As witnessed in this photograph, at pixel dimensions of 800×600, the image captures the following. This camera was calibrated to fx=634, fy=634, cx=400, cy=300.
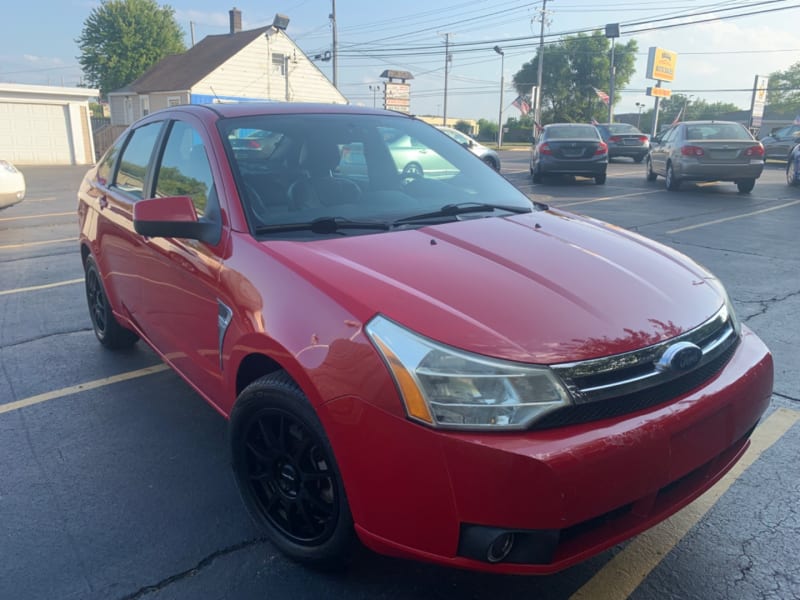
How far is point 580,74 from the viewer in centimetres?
7025

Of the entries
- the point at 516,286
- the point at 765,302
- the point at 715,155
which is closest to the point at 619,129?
the point at 715,155

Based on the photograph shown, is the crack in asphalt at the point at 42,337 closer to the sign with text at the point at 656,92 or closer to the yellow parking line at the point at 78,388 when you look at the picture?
the yellow parking line at the point at 78,388

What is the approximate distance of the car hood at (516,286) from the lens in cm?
192

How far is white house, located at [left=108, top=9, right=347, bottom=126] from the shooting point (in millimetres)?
35781

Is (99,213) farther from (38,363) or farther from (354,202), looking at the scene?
(354,202)

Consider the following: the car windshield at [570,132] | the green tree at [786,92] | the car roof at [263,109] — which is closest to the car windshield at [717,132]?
the car windshield at [570,132]

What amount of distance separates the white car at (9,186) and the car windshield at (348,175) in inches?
374

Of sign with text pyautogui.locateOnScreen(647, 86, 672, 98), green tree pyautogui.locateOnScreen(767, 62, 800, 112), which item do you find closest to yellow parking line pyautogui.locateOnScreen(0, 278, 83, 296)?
sign with text pyautogui.locateOnScreen(647, 86, 672, 98)

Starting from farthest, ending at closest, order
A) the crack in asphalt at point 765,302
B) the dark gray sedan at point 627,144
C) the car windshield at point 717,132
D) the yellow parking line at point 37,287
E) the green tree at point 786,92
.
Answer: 1. the green tree at point 786,92
2. the dark gray sedan at point 627,144
3. the car windshield at point 717,132
4. the yellow parking line at point 37,287
5. the crack in asphalt at point 765,302

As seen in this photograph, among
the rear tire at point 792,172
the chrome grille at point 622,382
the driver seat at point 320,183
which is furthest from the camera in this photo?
the rear tire at point 792,172

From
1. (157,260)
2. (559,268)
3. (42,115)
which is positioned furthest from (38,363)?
(42,115)

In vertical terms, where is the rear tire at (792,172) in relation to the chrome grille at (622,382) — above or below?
below

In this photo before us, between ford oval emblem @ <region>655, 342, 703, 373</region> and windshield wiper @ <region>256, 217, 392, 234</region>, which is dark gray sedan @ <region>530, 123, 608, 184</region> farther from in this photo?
ford oval emblem @ <region>655, 342, 703, 373</region>

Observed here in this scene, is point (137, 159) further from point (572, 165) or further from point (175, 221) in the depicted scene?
point (572, 165)
